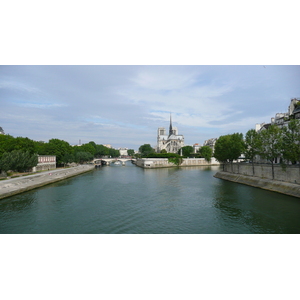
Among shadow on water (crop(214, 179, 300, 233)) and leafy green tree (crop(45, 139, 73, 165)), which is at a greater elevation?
leafy green tree (crop(45, 139, 73, 165))

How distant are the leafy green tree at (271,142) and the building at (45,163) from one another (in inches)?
1548

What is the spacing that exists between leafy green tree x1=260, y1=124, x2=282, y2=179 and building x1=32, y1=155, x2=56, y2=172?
129ft

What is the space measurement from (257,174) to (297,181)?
8.39m

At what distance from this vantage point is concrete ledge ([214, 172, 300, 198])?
78.5ft

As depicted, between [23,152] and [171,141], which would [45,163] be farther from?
[171,141]

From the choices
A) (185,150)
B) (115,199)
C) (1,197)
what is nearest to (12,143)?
(1,197)

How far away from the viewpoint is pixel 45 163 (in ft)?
170

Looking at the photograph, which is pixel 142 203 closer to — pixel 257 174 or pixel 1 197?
pixel 1 197

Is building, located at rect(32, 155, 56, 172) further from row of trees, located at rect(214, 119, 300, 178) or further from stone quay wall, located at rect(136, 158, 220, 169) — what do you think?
row of trees, located at rect(214, 119, 300, 178)

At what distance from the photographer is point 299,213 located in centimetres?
1784

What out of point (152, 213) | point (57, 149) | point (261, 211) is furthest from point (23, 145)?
point (261, 211)

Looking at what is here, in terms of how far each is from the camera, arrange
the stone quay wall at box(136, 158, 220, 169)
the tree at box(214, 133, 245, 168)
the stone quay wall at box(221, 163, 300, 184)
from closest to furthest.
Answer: the stone quay wall at box(221, 163, 300, 184), the tree at box(214, 133, 245, 168), the stone quay wall at box(136, 158, 220, 169)

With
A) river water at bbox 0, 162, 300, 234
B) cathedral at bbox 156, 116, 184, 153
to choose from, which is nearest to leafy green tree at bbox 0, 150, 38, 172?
river water at bbox 0, 162, 300, 234

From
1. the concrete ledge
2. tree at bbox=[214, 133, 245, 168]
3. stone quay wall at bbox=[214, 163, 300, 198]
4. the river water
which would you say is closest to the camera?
the river water
